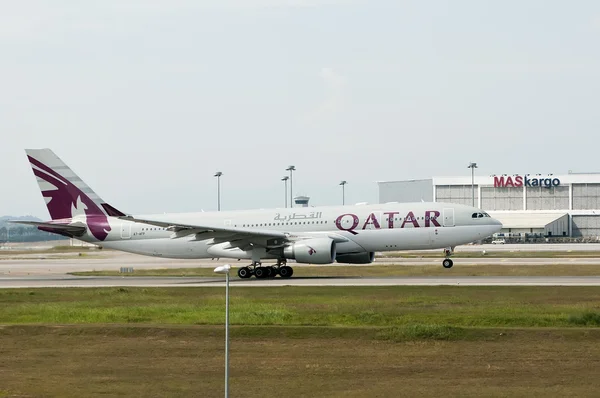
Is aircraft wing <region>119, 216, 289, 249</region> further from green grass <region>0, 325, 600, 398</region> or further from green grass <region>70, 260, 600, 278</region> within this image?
green grass <region>0, 325, 600, 398</region>

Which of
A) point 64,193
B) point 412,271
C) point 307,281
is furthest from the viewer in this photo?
point 64,193

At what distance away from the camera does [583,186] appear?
160 m

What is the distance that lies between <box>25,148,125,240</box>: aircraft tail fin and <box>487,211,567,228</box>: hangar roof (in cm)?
10304

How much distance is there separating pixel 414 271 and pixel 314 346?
31646mm

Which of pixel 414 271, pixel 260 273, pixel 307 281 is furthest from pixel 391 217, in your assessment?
pixel 260 273

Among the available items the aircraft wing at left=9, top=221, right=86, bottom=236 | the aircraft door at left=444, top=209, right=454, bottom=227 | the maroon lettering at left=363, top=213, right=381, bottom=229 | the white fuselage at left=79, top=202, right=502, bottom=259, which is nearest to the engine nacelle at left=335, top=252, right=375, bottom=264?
the white fuselage at left=79, top=202, right=502, bottom=259

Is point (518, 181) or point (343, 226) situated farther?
point (518, 181)

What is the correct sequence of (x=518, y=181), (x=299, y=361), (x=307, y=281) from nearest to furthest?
(x=299, y=361) → (x=307, y=281) → (x=518, y=181)

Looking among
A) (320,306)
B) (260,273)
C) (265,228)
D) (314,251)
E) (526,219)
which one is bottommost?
(320,306)

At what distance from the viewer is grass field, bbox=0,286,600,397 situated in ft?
77.2

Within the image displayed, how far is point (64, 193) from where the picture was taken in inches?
2359

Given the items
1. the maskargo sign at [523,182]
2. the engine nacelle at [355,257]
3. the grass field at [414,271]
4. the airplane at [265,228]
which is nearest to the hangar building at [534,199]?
the maskargo sign at [523,182]

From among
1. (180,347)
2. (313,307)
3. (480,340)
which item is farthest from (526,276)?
(180,347)

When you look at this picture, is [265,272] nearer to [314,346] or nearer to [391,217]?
[391,217]
